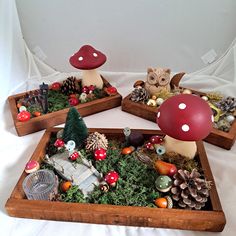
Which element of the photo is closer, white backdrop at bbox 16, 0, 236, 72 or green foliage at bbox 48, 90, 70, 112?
green foliage at bbox 48, 90, 70, 112

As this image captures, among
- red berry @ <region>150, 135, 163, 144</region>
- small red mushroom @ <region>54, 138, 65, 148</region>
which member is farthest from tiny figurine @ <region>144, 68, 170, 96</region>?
small red mushroom @ <region>54, 138, 65, 148</region>

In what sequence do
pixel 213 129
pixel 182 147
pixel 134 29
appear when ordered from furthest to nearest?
pixel 134 29 < pixel 213 129 < pixel 182 147

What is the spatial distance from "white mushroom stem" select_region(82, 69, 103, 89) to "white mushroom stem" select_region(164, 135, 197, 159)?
39 cm

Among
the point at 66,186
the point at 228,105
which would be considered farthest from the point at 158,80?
the point at 66,186

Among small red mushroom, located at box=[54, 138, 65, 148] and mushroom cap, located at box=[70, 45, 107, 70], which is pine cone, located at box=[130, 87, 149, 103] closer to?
mushroom cap, located at box=[70, 45, 107, 70]

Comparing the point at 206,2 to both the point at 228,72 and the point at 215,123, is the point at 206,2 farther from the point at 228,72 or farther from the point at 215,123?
the point at 215,123

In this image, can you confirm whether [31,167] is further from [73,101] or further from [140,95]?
[140,95]

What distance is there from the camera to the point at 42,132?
2.64 ft

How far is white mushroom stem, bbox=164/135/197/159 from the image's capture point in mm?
625

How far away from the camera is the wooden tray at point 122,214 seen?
50cm

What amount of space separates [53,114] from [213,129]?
17.9 inches

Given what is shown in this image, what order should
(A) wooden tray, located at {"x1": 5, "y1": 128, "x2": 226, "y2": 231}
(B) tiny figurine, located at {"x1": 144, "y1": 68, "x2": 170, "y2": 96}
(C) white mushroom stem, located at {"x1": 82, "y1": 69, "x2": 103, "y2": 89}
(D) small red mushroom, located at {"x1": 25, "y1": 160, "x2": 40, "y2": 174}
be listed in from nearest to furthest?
(A) wooden tray, located at {"x1": 5, "y1": 128, "x2": 226, "y2": 231} → (D) small red mushroom, located at {"x1": 25, "y1": 160, "x2": 40, "y2": 174} → (B) tiny figurine, located at {"x1": 144, "y1": 68, "x2": 170, "y2": 96} → (C) white mushroom stem, located at {"x1": 82, "y1": 69, "x2": 103, "y2": 89}

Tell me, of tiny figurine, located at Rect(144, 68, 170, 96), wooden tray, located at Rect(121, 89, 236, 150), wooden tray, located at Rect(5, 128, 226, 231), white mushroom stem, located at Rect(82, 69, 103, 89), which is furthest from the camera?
white mushroom stem, located at Rect(82, 69, 103, 89)

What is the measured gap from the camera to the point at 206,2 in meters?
0.94
